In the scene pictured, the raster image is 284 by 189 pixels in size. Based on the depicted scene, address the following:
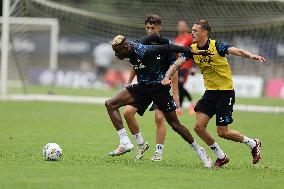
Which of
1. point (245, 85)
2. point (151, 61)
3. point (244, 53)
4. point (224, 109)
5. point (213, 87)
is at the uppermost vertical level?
point (244, 53)

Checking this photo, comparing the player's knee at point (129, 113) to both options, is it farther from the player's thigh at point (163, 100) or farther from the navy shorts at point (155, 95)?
the player's thigh at point (163, 100)

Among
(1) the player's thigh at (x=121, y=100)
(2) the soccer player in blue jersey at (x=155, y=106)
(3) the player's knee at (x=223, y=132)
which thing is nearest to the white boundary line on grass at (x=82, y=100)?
(2) the soccer player in blue jersey at (x=155, y=106)

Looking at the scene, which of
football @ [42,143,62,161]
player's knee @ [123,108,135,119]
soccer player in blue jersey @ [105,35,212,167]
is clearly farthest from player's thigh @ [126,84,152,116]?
football @ [42,143,62,161]

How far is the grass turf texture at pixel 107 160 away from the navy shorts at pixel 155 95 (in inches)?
34.7

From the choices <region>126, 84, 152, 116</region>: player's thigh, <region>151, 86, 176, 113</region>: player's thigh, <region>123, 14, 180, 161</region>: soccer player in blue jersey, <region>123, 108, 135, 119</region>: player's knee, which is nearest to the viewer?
<region>151, 86, 176, 113</region>: player's thigh

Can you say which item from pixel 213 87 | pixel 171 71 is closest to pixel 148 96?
pixel 171 71

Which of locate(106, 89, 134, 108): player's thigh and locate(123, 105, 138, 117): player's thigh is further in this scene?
locate(123, 105, 138, 117): player's thigh

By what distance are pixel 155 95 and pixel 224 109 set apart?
1.10 meters

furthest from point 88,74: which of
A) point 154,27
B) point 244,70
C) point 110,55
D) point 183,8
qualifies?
point 154,27

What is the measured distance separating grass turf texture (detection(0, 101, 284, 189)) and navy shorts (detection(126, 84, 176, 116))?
881 millimetres

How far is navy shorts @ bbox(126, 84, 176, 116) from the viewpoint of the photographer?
1273 cm

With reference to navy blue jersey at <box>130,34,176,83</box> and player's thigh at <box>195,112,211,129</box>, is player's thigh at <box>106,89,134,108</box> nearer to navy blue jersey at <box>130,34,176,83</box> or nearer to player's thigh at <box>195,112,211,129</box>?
navy blue jersey at <box>130,34,176,83</box>

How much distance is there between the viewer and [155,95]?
Answer: 505 inches

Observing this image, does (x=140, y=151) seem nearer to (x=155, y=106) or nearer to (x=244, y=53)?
(x=155, y=106)
